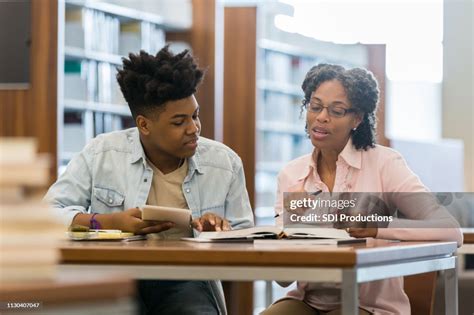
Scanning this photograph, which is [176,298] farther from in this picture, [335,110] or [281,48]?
[281,48]

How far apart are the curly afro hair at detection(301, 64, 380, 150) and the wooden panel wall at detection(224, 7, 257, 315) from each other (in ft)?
6.68

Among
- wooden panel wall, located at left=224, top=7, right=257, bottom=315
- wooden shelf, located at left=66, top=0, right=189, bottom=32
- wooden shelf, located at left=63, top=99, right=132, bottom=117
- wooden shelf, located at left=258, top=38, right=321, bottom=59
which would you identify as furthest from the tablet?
wooden shelf, located at left=258, top=38, right=321, bottom=59

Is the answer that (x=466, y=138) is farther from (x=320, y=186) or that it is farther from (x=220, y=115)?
(x=320, y=186)

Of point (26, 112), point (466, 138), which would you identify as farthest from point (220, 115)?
point (466, 138)

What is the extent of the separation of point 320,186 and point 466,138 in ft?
6.94

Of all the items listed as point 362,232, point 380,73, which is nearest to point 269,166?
point 380,73

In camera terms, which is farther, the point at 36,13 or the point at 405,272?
the point at 36,13

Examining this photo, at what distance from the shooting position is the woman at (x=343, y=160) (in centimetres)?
250

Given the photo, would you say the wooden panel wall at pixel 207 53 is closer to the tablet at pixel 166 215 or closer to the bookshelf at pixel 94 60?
the bookshelf at pixel 94 60

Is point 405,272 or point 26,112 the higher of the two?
point 26,112

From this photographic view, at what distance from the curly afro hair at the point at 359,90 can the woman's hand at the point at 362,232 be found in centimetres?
24

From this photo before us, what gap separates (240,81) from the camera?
16.2ft

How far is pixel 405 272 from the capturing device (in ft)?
6.54

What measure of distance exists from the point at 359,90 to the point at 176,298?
776 mm
